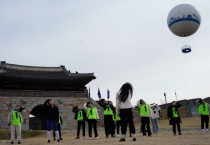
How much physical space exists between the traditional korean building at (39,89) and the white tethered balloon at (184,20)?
55.9 feet

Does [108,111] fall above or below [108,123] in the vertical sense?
above

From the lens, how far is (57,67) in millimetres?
35375

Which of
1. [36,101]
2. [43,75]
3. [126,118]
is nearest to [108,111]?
[126,118]

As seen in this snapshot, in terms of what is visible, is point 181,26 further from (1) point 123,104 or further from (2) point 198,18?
(1) point 123,104

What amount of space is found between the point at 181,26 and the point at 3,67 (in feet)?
66.9

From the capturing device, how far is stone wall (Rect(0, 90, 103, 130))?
94.8ft

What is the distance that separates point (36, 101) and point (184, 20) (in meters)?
18.8

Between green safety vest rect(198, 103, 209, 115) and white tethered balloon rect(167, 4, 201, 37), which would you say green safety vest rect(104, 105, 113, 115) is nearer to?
green safety vest rect(198, 103, 209, 115)

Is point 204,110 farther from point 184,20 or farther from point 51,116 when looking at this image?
point 51,116

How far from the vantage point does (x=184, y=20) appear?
17531 mm

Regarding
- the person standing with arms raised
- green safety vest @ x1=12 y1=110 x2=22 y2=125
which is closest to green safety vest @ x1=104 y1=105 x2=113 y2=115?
the person standing with arms raised

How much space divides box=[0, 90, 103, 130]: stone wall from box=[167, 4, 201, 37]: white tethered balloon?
1707cm

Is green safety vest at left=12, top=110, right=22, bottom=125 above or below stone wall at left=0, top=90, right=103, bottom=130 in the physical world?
below

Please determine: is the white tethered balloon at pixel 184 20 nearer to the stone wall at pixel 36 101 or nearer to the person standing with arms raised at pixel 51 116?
the person standing with arms raised at pixel 51 116
